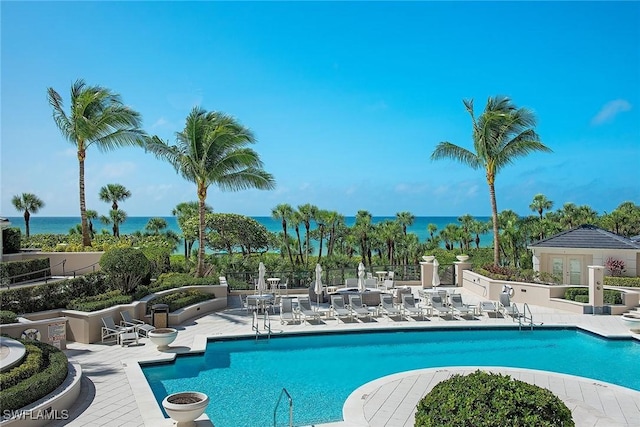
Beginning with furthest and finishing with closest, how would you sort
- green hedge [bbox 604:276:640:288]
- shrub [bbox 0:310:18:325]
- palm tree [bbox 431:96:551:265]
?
1. palm tree [bbox 431:96:551:265]
2. green hedge [bbox 604:276:640:288]
3. shrub [bbox 0:310:18:325]

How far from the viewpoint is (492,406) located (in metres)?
5.51

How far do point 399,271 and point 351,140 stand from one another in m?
31.6

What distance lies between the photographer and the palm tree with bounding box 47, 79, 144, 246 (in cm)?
2236

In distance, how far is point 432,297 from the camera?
19281 millimetres

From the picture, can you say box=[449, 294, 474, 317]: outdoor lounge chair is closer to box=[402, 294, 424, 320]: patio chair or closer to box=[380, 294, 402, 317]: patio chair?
box=[402, 294, 424, 320]: patio chair

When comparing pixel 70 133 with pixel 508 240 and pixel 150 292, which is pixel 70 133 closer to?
pixel 150 292

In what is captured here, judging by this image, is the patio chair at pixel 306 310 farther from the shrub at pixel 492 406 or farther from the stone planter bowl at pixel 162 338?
the shrub at pixel 492 406

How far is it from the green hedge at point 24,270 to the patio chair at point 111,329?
504 centimetres

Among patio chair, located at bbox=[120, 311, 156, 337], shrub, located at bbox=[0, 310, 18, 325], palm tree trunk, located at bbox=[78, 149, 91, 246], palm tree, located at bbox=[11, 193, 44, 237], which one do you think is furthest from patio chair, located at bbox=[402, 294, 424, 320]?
palm tree, located at bbox=[11, 193, 44, 237]

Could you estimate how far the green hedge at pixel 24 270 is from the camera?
1727 centimetres

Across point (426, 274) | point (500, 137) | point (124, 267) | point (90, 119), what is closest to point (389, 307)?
point (426, 274)

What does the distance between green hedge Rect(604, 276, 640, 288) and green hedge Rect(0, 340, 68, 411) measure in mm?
20242

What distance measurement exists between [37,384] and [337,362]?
7230 millimetres

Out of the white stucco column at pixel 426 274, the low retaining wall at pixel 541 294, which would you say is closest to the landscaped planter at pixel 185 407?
the low retaining wall at pixel 541 294
